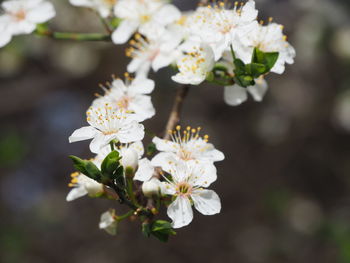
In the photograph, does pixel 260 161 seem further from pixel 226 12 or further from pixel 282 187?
pixel 226 12

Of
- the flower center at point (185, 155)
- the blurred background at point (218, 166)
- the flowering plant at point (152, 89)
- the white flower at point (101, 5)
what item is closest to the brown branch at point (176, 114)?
the flowering plant at point (152, 89)

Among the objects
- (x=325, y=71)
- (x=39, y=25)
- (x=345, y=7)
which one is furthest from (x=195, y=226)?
(x=39, y=25)

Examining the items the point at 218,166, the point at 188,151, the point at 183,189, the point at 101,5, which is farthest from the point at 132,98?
the point at 218,166

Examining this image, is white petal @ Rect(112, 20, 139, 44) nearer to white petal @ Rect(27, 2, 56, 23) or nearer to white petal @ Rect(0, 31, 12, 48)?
white petal @ Rect(27, 2, 56, 23)

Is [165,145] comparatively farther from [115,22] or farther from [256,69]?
[115,22]

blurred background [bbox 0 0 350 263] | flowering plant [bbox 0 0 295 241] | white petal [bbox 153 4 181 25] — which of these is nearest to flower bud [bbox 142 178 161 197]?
flowering plant [bbox 0 0 295 241]

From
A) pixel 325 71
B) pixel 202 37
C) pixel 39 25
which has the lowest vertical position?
pixel 325 71
